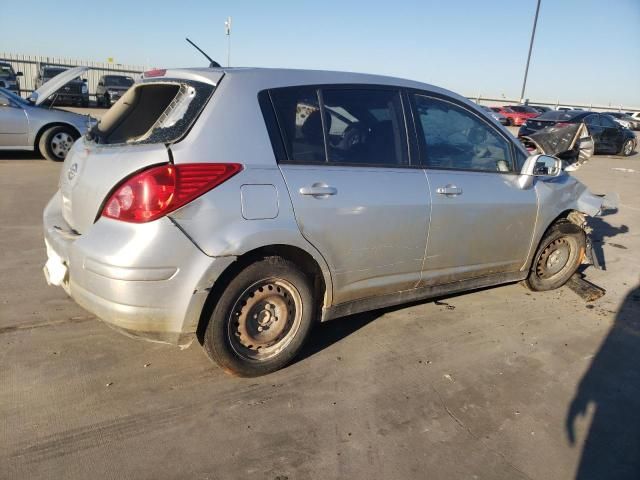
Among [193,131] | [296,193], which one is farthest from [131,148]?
[296,193]

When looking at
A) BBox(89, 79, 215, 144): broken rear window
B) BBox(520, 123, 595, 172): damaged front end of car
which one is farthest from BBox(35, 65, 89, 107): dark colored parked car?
BBox(520, 123, 595, 172): damaged front end of car

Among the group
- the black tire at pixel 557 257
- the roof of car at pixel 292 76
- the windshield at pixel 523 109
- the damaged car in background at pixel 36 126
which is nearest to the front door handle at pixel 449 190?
the roof of car at pixel 292 76

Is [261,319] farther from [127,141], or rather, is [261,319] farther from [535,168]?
[535,168]

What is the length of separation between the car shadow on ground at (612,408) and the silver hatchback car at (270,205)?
1.09 meters

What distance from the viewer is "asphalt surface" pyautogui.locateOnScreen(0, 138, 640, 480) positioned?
242 cm

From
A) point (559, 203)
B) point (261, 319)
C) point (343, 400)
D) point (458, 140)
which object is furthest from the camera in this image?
point (559, 203)

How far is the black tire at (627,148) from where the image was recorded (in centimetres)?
1962

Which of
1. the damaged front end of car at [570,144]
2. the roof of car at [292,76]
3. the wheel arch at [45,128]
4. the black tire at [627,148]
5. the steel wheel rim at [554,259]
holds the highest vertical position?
the roof of car at [292,76]

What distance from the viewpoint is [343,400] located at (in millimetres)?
2924

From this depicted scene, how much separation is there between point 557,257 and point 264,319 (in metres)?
3.05

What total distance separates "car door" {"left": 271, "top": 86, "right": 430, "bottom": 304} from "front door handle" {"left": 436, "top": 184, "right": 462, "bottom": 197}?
0.11 metres

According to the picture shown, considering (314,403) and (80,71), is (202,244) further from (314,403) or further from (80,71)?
(80,71)

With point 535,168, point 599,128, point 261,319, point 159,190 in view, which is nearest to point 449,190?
point 535,168

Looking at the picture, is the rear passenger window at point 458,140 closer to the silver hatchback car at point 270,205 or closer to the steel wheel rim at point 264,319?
the silver hatchback car at point 270,205
